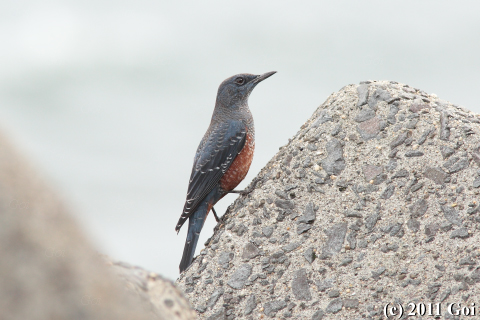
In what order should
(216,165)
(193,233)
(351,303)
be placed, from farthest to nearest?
1. (216,165)
2. (193,233)
3. (351,303)

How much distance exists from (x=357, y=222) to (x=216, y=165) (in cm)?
191

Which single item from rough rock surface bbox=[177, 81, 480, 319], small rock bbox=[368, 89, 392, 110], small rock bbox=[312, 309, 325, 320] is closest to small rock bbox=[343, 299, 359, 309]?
rough rock surface bbox=[177, 81, 480, 319]

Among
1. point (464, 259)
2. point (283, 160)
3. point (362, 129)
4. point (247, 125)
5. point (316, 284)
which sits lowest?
point (316, 284)

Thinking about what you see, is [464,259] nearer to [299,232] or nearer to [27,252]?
[299,232]

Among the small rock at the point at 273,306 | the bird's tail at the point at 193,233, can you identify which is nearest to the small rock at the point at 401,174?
the small rock at the point at 273,306

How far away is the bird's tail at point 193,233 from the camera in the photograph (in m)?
5.64

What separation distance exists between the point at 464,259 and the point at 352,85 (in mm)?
2168

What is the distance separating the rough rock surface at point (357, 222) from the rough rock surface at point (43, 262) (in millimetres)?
2606

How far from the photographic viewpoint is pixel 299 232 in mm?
4895

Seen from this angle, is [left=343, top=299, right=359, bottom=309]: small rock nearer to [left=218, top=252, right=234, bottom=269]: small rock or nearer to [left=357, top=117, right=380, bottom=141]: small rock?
[left=218, top=252, right=234, bottom=269]: small rock

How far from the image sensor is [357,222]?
4.84 m

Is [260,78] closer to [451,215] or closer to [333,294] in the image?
[451,215]

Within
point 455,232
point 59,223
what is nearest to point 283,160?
point 455,232

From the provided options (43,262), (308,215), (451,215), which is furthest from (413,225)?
(43,262)
